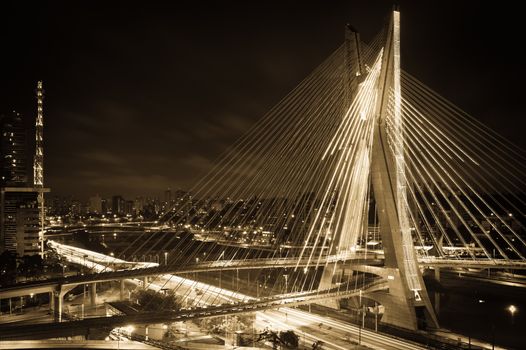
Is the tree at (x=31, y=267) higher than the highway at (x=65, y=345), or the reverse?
the highway at (x=65, y=345)

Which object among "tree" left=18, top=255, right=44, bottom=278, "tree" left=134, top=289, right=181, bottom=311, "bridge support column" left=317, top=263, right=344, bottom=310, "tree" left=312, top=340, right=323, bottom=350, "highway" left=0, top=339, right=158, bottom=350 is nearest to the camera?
"highway" left=0, top=339, right=158, bottom=350

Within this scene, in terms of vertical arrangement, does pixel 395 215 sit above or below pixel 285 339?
above

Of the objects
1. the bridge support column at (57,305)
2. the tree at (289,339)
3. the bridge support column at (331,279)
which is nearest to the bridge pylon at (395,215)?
the bridge support column at (331,279)

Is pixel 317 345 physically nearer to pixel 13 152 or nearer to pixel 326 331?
pixel 326 331

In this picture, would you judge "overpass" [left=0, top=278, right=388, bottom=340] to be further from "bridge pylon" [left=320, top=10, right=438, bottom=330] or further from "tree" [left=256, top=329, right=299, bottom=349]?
"bridge pylon" [left=320, top=10, right=438, bottom=330]

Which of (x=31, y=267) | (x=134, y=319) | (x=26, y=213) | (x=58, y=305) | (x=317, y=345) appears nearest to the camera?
(x=134, y=319)

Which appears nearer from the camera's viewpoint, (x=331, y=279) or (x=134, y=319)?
(x=134, y=319)

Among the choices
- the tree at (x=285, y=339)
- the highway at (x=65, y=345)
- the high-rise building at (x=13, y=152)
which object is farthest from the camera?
the high-rise building at (x=13, y=152)

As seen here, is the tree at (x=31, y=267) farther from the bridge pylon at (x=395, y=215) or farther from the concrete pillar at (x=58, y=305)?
the bridge pylon at (x=395, y=215)

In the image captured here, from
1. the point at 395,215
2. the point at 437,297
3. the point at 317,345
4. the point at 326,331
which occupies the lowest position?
the point at 437,297

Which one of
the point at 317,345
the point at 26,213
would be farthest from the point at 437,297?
the point at 26,213

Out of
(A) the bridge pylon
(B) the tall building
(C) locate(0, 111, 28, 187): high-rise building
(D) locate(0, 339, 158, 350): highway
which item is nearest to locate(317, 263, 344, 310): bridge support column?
(A) the bridge pylon

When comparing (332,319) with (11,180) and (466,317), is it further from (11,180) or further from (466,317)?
(11,180)

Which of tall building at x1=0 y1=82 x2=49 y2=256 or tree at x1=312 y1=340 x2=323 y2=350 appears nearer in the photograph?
tree at x1=312 y1=340 x2=323 y2=350
